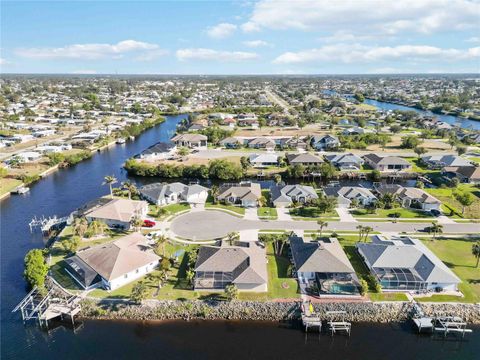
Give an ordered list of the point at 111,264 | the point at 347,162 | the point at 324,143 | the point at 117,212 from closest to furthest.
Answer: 1. the point at 111,264
2. the point at 117,212
3. the point at 347,162
4. the point at 324,143

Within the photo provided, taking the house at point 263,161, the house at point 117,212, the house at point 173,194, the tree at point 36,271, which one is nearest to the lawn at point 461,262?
the house at point 173,194

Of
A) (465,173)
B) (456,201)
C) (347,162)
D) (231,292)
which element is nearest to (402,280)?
(231,292)

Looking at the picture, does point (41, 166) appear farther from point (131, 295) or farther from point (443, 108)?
Answer: point (443, 108)

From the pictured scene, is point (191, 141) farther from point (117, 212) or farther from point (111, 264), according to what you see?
point (111, 264)

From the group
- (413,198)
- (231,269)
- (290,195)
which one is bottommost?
(231,269)

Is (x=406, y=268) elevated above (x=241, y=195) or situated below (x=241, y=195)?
below

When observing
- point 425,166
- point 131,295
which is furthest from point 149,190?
point 425,166

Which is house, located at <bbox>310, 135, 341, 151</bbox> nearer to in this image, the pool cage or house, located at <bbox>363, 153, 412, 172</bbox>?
house, located at <bbox>363, 153, 412, 172</bbox>
